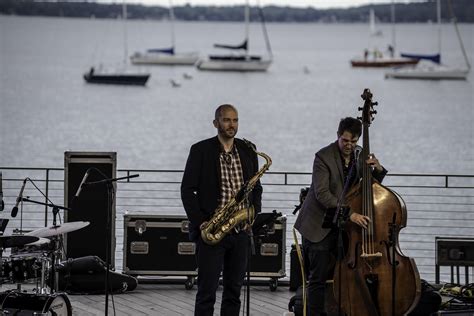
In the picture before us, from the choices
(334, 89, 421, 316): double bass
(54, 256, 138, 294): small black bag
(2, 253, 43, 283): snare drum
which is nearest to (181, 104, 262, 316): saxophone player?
(334, 89, 421, 316): double bass

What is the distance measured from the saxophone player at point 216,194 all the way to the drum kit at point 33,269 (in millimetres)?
978

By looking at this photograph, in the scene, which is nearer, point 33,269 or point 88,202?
point 33,269

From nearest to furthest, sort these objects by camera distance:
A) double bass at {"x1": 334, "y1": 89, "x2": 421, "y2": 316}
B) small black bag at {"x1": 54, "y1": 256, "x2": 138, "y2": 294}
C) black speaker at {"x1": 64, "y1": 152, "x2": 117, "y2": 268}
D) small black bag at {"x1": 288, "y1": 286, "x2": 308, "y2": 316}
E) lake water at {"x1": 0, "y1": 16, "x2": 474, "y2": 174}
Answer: double bass at {"x1": 334, "y1": 89, "x2": 421, "y2": 316} → small black bag at {"x1": 288, "y1": 286, "x2": 308, "y2": 316} → small black bag at {"x1": 54, "y1": 256, "x2": 138, "y2": 294} → black speaker at {"x1": 64, "y1": 152, "x2": 117, "y2": 268} → lake water at {"x1": 0, "y1": 16, "x2": 474, "y2": 174}

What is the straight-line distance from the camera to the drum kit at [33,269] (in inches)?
332

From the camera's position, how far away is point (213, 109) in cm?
6016

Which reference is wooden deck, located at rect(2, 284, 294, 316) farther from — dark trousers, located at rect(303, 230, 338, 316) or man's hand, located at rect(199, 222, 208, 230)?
man's hand, located at rect(199, 222, 208, 230)

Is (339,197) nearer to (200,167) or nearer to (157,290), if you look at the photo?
(200,167)

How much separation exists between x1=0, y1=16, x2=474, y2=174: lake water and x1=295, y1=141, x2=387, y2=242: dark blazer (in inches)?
1102

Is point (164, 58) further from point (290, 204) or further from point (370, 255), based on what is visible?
point (370, 255)

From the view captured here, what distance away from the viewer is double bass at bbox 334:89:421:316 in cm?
826

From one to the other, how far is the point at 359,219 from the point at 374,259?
347 millimetres

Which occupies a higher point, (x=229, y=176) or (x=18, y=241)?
(x=229, y=176)

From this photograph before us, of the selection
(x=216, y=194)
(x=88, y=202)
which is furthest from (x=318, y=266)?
(x=88, y=202)

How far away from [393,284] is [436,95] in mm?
64171
